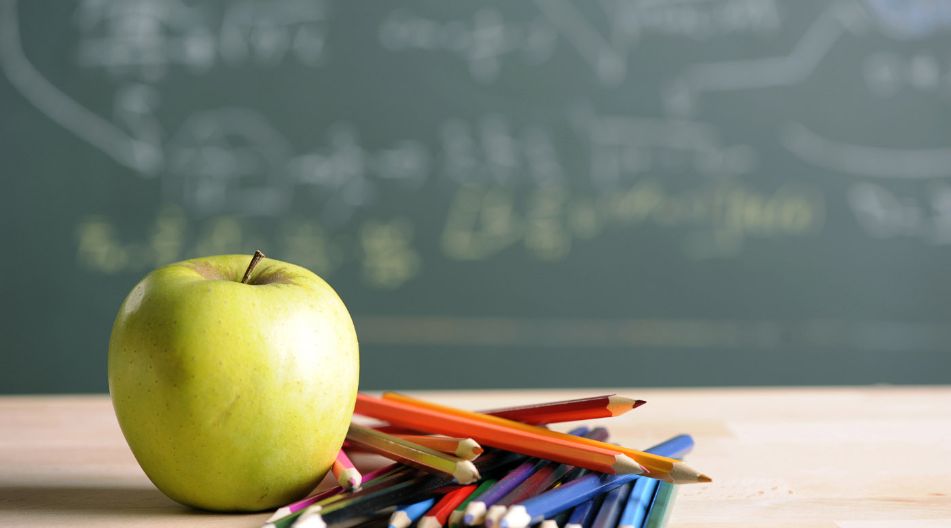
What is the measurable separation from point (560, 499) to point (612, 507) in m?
0.03

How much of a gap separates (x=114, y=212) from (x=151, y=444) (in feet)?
4.95

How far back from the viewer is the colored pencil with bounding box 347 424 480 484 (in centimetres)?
51

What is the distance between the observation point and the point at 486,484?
0.55 m

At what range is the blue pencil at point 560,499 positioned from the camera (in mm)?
455

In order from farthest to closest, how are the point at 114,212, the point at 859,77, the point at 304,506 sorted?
the point at 859,77
the point at 114,212
the point at 304,506

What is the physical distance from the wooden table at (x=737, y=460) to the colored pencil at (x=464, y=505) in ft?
0.39

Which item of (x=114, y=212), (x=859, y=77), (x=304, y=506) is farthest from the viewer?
(x=859, y=77)

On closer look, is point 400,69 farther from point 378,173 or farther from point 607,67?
point 607,67

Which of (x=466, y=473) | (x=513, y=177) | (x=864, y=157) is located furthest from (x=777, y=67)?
(x=466, y=473)

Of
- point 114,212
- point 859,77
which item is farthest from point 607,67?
point 114,212

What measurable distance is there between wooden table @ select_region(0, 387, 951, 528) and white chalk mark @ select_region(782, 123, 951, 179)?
1131 millimetres

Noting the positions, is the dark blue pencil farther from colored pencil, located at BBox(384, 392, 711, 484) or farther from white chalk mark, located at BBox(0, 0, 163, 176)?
white chalk mark, located at BBox(0, 0, 163, 176)

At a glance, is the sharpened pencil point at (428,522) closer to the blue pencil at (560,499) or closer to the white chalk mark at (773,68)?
the blue pencil at (560,499)

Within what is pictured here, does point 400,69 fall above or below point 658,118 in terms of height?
above
